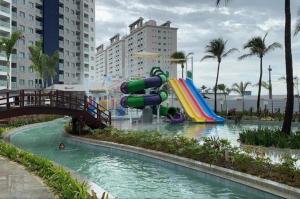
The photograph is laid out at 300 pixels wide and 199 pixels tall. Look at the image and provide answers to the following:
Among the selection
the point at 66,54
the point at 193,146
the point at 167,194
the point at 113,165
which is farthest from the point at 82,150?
the point at 66,54

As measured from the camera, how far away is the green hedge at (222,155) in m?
10.9

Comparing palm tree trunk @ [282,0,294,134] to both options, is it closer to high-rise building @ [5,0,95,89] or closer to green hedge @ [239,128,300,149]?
green hedge @ [239,128,300,149]

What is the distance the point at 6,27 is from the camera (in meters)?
75.1

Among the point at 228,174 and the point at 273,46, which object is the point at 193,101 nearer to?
the point at 273,46

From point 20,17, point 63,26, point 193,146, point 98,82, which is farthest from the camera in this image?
point 63,26

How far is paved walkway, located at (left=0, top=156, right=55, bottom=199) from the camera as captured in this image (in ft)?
28.8

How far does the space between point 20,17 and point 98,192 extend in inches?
3247

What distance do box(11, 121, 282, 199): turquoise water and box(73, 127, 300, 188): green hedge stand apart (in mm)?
623

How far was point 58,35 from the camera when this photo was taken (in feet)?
322

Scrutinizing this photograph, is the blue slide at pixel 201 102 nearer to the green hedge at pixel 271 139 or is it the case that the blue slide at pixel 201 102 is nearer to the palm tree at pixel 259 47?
the palm tree at pixel 259 47

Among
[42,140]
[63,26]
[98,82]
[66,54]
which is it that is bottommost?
[42,140]

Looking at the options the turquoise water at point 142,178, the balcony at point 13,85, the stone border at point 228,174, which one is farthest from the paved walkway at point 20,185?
the balcony at point 13,85

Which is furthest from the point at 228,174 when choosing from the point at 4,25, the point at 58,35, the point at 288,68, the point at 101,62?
the point at 101,62

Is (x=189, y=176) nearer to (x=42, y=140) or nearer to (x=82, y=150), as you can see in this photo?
(x=82, y=150)
